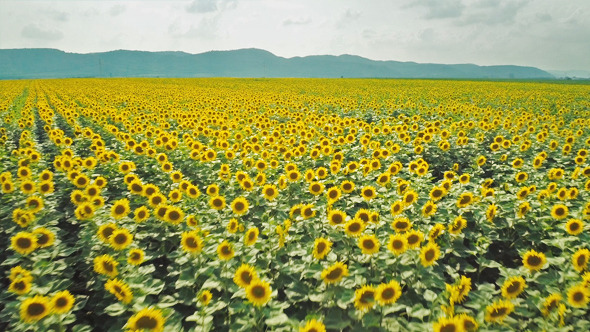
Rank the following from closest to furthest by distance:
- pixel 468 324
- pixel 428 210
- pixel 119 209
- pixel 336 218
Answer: pixel 468 324 < pixel 336 218 < pixel 428 210 < pixel 119 209

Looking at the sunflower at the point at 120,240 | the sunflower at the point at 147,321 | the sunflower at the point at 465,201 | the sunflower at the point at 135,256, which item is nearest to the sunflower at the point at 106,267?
the sunflower at the point at 135,256

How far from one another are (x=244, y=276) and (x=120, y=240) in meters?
1.51

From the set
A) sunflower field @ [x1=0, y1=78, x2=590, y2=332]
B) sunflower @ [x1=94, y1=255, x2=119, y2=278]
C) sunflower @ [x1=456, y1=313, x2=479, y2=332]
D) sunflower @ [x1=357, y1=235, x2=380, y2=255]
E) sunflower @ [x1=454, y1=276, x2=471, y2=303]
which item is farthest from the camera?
sunflower @ [x1=357, y1=235, x2=380, y2=255]

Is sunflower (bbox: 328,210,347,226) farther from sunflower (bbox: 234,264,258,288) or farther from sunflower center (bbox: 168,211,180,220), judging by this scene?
sunflower center (bbox: 168,211,180,220)

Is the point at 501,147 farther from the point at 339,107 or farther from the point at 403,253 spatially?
the point at 339,107

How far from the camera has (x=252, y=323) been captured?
2.53m

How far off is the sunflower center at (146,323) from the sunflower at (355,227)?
186 cm

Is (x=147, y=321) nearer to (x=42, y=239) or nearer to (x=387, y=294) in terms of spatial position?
(x=387, y=294)

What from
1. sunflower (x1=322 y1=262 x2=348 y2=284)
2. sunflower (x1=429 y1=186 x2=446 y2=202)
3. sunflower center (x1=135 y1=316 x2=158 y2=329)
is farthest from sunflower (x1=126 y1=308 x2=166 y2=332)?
sunflower (x1=429 y1=186 x2=446 y2=202)

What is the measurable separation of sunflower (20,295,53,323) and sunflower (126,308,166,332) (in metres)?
0.69

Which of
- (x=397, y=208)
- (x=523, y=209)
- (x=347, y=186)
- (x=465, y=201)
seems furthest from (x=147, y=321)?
(x=523, y=209)

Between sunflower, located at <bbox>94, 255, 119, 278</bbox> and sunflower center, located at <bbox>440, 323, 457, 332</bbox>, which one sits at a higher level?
sunflower center, located at <bbox>440, 323, 457, 332</bbox>

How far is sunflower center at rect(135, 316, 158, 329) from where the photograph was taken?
238 centimetres

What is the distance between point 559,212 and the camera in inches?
154
